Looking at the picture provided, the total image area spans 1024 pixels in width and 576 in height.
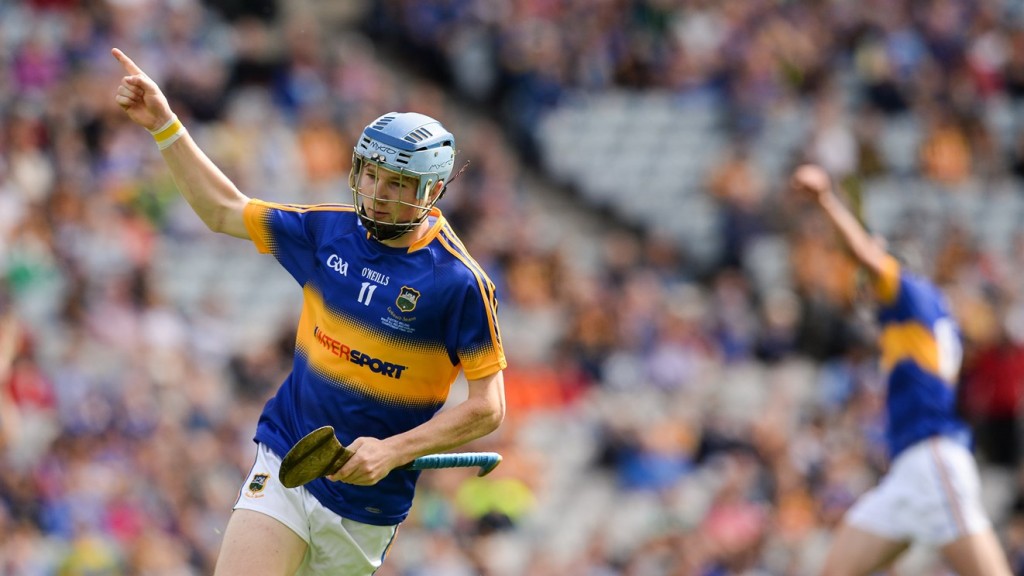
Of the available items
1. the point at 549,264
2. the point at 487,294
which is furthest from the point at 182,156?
the point at 549,264

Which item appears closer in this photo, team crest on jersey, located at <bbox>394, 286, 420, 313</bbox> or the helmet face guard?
the helmet face guard

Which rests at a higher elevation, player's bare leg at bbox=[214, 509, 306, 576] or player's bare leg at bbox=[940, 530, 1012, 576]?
player's bare leg at bbox=[214, 509, 306, 576]

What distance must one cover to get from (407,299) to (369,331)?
20 cm

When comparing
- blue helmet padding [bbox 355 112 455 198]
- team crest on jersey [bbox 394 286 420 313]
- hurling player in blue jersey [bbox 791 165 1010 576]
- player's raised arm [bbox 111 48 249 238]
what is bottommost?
hurling player in blue jersey [bbox 791 165 1010 576]

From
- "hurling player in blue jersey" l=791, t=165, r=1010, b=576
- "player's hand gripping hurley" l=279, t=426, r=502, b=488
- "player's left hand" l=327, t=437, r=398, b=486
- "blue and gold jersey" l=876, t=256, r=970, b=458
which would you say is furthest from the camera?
"blue and gold jersey" l=876, t=256, r=970, b=458

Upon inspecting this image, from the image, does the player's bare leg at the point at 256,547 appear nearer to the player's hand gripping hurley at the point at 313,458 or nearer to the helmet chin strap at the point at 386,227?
the player's hand gripping hurley at the point at 313,458

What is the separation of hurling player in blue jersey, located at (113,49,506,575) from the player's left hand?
0.16 metres

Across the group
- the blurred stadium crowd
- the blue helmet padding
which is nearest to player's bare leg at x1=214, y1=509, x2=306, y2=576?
the blue helmet padding

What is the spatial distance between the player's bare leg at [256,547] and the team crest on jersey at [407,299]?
957mm

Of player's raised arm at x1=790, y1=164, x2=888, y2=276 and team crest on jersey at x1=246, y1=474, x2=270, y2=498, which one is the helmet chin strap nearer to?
team crest on jersey at x1=246, y1=474, x2=270, y2=498

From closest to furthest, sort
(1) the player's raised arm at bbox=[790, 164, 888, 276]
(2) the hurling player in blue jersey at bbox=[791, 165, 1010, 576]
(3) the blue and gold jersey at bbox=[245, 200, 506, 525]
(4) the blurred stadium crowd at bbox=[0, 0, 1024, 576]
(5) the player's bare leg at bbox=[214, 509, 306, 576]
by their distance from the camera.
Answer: (5) the player's bare leg at bbox=[214, 509, 306, 576], (3) the blue and gold jersey at bbox=[245, 200, 506, 525], (1) the player's raised arm at bbox=[790, 164, 888, 276], (2) the hurling player in blue jersey at bbox=[791, 165, 1010, 576], (4) the blurred stadium crowd at bbox=[0, 0, 1024, 576]

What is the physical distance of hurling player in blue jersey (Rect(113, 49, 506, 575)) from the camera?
6.17 metres

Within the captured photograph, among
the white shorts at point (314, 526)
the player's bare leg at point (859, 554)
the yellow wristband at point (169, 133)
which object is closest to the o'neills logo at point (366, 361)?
the white shorts at point (314, 526)

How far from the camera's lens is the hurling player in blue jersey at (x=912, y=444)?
899cm
